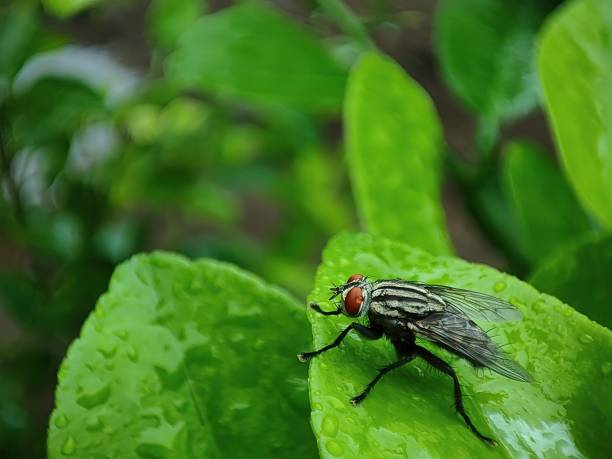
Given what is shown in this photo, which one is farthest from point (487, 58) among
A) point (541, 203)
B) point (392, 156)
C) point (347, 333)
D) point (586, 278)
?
point (347, 333)

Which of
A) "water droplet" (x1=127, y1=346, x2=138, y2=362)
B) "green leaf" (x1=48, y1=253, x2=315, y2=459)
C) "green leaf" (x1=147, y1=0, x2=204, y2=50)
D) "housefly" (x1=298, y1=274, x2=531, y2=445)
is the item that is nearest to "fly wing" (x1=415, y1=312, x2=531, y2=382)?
"housefly" (x1=298, y1=274, x2=531, y2=445)

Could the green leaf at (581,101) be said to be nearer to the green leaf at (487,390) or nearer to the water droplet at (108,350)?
the green leaf at (487,390)

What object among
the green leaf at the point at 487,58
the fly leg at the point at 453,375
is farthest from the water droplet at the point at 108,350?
the green leaf at the point at 487,58

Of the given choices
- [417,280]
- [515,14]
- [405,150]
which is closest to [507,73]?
[515,14]

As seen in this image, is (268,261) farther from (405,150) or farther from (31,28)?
(405,150)

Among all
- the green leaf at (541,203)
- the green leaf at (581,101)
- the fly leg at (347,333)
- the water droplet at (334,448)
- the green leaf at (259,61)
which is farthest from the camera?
the green leaf at (259,61)

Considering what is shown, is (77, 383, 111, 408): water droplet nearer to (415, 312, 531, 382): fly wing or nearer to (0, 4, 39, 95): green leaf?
(415, 312, 531, 382): fly wing
